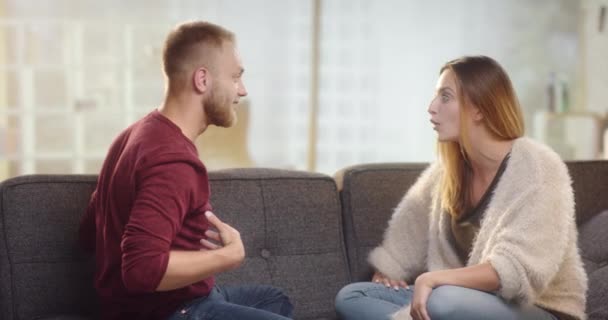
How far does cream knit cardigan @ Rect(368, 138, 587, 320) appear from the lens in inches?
78.1

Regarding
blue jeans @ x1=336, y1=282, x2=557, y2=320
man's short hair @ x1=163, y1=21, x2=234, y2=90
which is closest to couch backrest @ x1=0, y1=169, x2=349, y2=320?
blue jeans @ x1=336, y1=282, x2=557, y2=320

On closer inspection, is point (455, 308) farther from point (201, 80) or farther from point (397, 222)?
point (201, 80)

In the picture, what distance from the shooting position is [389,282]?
234cm

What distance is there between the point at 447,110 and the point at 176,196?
0.78 meters

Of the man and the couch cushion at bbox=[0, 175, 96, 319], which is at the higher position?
the man

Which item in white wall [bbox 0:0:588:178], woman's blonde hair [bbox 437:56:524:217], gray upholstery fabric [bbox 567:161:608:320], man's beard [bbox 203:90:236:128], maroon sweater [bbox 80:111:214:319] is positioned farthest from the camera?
white wall [bbox 0:0:588:178]

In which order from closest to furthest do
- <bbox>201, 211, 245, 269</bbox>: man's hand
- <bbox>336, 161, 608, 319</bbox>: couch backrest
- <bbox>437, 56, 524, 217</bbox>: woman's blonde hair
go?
1. <bbox>201, 211, 245, 269</bbox>: man's hand
2. <bbox>437, 56, 524, 217</bbox>: woman's blonde hair
3. <bbox>336, 161, 608, 319</bbox>: couch backrest

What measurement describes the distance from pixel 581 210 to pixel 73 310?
56.5 inches

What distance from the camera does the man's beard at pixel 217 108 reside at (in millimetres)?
1824

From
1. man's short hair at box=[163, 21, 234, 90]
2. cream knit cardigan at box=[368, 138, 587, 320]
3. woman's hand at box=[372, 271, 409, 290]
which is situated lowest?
woman's hand at box=[372, 271, 409, 290]

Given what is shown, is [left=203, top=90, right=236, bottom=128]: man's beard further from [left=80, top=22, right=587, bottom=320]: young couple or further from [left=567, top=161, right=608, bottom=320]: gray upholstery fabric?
[left=567, top=161, right=608, bottom=320]: gray upholstery fabric

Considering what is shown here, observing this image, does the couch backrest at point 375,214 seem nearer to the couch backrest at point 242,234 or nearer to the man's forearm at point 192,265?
the couch backrest at point 242,234

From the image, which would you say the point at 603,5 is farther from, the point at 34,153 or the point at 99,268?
the point at 99,268

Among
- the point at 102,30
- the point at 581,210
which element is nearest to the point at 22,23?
the point at 102,30
